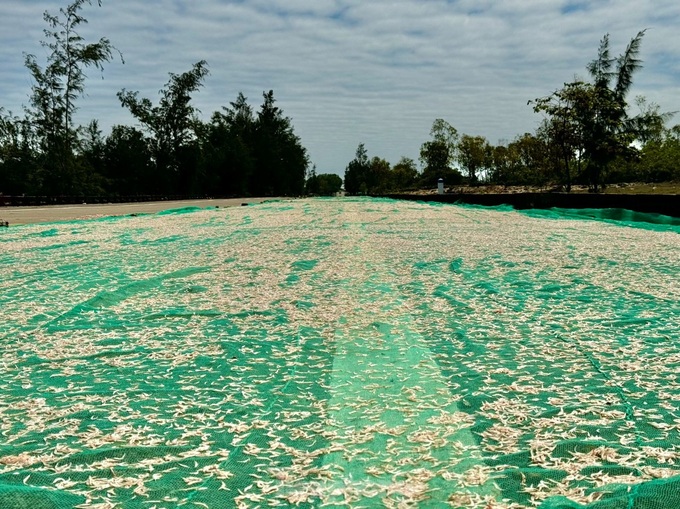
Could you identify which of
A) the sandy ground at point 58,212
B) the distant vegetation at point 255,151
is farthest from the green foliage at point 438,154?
the sandy ground at point 58,212

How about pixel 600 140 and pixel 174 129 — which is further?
pixel 174 129

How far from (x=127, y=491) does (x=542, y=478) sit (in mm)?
769

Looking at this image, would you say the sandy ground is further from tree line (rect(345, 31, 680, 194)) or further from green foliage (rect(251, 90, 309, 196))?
green foliage (rect(251, 90, 309, 196))

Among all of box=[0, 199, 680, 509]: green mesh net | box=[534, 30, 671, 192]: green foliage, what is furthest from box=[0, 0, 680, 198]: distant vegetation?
box=[0, 199, 680, 509]: green mesh net

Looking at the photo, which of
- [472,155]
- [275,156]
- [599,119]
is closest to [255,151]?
[275,156]

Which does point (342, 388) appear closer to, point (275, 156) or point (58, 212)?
point (58, 212)

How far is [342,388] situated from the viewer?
153 centimetres

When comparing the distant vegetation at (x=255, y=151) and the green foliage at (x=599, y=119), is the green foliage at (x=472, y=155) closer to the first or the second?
the distant vegetation at (x=255, y=151)

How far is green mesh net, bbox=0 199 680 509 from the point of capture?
105cm

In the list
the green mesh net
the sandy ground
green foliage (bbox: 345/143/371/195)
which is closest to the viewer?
the green mesh net

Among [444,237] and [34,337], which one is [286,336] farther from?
[444,237]

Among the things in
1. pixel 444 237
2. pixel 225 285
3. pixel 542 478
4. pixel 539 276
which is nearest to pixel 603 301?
A: pixel 539 276

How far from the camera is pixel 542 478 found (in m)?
1.06

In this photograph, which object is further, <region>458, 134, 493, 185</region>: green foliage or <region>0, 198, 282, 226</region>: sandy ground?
<region>458, 134, 493, 185</region>: green foliage
